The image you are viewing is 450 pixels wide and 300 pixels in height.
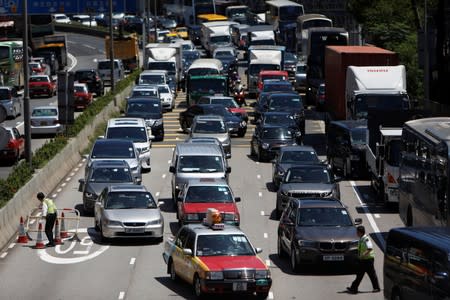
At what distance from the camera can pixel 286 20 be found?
383 feet

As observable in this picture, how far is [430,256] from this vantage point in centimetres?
2181

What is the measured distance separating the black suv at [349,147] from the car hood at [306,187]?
25.4ft

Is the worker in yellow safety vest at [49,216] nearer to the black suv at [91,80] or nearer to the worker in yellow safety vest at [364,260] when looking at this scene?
the worker in yellow safety vest at [364,260]

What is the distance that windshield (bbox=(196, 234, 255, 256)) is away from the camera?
92.3 feet

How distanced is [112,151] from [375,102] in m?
12.3

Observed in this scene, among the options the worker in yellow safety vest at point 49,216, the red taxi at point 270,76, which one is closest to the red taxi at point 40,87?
the red taxi at point 270,76

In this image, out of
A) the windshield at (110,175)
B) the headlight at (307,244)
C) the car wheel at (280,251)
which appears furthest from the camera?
the windshield at (110,175)

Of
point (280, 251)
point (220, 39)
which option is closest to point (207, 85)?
point (280, 251)

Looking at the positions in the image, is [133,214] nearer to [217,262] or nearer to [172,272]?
[172,272]

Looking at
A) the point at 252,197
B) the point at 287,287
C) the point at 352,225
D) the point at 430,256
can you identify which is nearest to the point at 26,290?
the point at 287,287

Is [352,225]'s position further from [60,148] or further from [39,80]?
[39,80]

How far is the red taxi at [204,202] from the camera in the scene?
35.9 meters

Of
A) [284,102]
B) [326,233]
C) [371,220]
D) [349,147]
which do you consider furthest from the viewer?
[284,102]

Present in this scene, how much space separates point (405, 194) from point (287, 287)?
21.4ft
